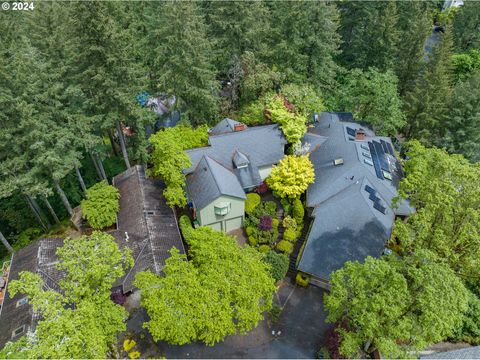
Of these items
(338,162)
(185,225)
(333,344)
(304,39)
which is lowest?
(333,344)

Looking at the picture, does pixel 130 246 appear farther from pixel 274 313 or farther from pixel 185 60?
pixel 185 60

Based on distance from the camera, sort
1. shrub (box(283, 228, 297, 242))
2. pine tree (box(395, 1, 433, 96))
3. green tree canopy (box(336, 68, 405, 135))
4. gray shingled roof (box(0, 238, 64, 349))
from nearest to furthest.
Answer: gray shingled roof (box(0, 238, 64, 349)) < shrub (box(283, 228, 297, 242)) < green tree canopy (box(336, 68, 405, 135)) < pine tree (box(395, 1, 433, 96))

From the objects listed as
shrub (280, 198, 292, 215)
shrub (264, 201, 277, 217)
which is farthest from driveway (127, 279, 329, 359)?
shrub (280, 198, 292, 215)

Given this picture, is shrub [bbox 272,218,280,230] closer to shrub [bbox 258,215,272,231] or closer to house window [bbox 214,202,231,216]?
shrub [bbox 258,215,272,231]

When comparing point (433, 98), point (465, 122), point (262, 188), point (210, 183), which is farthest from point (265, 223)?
point (433, 98)

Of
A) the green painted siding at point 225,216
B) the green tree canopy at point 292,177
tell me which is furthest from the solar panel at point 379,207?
the green painted siding at point 225,216

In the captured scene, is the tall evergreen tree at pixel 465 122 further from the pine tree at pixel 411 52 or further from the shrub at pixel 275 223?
the shrub at pixel 275 223

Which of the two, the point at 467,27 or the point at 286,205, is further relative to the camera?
the point at 467,27
